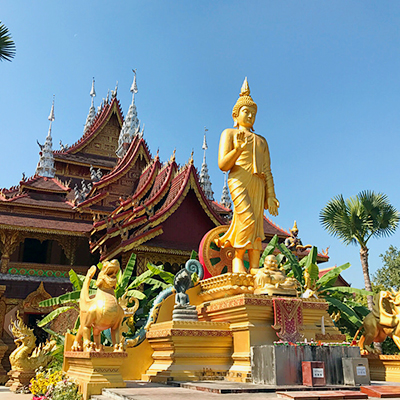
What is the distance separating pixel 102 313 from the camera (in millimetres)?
6609

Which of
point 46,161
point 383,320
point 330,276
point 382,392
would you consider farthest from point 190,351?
point 46,161

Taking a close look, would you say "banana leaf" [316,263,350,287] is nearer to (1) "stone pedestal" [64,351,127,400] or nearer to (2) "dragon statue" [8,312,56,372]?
(2) "dragon statue" [8,312,56,372]

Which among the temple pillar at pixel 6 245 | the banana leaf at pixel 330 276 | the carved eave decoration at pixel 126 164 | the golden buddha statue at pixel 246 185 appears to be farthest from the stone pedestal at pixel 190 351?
the carved eave decoration at pixel 126 164

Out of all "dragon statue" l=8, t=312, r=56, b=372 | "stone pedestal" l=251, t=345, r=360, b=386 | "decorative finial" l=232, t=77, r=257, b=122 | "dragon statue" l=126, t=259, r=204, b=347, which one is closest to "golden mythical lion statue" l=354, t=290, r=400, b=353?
"stone pedestal" l=251, t=345, r=360, b=386

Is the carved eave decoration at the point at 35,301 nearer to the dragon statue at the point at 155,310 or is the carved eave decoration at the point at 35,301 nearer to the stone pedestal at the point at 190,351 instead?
the dragon statue at the point at 155,310

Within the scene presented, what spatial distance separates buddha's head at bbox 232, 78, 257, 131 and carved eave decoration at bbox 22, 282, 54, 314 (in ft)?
31.0

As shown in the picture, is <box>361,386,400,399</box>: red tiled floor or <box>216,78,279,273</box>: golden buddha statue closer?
<box>361,386,400,399</box>: red tiled floor

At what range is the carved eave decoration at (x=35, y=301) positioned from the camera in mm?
15453

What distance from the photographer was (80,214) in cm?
1800

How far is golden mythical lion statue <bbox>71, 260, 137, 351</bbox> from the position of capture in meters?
6.62

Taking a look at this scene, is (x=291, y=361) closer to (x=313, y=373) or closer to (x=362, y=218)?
(x=313, y=373)

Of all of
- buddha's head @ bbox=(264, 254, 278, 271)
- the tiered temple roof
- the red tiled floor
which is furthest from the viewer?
the tiered temple roof

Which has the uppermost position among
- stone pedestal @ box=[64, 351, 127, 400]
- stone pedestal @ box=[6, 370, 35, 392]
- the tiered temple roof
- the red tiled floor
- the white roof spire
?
the white roof spire

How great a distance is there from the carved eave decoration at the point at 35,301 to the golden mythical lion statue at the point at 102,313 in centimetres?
931
